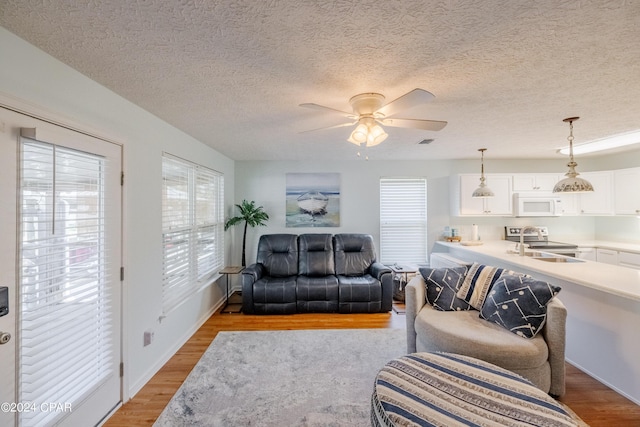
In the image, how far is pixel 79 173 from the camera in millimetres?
1662

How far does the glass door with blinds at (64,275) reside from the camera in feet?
4.35

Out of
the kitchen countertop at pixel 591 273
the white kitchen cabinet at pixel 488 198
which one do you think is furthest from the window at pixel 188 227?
the white kitchen cabinet at pixel 488 198

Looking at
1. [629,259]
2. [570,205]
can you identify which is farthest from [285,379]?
[570,205]

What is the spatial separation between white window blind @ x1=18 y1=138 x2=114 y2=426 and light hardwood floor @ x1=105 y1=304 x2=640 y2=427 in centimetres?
41

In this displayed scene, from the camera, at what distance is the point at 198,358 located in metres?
2.63

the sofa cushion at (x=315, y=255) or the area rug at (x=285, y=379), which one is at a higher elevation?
the sofa cushion at (x=315, y=255)

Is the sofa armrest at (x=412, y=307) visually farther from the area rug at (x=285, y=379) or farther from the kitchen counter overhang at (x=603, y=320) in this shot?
the kitchen counter overhang at (x=603, y=320)

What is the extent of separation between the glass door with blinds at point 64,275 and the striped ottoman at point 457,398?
1853 mm

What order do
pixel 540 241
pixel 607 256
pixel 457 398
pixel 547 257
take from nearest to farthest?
pixel 457 398 < pixel 547 257 < pixel 607 256 < pixel 540 241

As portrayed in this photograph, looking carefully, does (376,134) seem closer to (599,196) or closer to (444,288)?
(444,288)

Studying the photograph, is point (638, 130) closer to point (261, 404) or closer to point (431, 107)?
point (431, 107)

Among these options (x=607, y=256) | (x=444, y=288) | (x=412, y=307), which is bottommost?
(x=412, y=307)

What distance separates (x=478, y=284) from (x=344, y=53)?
91.9 inches

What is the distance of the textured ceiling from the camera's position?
1152 millimetres
